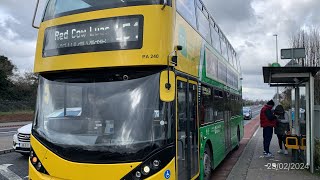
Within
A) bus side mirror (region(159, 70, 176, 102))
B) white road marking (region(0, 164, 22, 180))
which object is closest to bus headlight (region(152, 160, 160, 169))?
bus side mirror (region(159, 70, 176, 102))

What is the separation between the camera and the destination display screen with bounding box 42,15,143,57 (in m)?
5.48

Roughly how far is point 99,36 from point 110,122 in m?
1.32

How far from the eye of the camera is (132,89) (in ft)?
17.5

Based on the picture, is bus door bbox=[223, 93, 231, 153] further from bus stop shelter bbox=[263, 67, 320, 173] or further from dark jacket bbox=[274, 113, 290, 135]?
bus stop shelter bbox=[263, 67, 320, 173]

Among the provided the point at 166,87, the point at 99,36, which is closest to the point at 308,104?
the point at 166,87

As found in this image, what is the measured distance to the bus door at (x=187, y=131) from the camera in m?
5.82

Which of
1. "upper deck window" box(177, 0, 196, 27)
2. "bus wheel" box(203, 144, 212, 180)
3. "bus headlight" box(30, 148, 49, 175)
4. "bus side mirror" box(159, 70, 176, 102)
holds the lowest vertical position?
"bus wheel" box(203, 144, 212, 180)

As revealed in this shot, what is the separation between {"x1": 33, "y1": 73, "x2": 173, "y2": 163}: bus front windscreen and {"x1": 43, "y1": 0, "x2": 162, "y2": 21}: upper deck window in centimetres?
114

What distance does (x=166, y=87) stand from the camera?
5223mm

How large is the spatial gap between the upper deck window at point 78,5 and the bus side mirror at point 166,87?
1140 mm

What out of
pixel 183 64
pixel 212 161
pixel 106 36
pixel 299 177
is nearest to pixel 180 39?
pixel 183 64

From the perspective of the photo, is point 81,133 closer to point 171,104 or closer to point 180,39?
point 171,104

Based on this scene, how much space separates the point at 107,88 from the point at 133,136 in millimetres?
805
